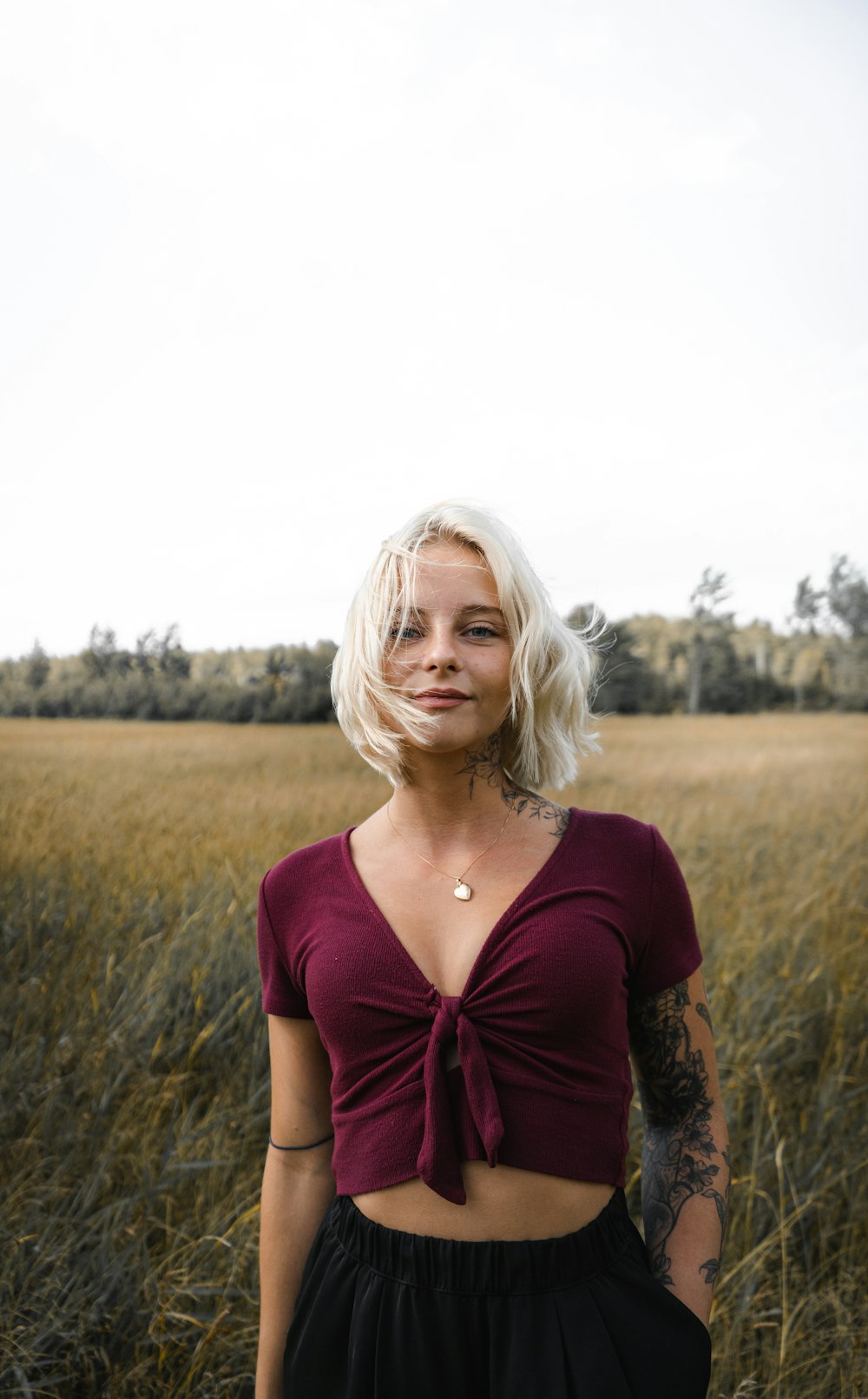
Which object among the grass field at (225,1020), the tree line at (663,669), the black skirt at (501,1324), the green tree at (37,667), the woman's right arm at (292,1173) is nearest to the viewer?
the black skirt at (501,1324)

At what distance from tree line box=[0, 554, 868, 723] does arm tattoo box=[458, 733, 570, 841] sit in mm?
1633

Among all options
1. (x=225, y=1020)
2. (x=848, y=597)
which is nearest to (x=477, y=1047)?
(x=225, y=1020)

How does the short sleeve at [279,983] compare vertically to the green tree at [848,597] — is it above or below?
below

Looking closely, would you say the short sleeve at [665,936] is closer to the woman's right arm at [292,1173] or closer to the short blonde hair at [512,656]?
the short blonde hair at [512,656]

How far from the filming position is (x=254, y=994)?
2480mm

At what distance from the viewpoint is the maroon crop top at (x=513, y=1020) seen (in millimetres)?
982

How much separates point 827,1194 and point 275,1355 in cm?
180

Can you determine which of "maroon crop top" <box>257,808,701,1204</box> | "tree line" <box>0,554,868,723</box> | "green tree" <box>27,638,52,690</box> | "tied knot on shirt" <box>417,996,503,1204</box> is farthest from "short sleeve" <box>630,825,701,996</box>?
"green tree" <box>27,638,52,690</box>

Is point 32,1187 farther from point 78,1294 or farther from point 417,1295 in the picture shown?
point 417,1295

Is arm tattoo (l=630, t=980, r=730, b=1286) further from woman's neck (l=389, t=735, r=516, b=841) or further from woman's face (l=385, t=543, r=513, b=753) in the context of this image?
woman's face (l=385, t=543, r=513, b=753)

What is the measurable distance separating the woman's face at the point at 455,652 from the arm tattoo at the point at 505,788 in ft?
0.12

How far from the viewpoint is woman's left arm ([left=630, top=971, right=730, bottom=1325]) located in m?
1.10

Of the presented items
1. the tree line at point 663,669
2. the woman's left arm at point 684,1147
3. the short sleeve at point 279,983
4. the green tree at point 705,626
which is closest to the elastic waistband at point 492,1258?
the woman's left arm at point 684,1147

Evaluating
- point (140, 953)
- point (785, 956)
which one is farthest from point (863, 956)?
point (140, 953)
